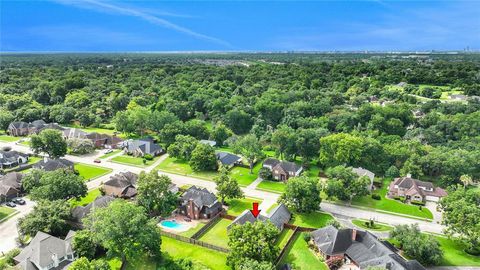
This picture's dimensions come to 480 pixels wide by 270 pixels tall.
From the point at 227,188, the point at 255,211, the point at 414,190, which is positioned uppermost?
the point at 227,188

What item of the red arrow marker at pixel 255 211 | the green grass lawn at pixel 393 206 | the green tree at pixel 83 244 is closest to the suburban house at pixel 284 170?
the green grass lawn at pixel 393 206

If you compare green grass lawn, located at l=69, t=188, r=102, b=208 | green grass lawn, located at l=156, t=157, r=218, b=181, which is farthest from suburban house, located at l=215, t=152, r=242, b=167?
green grass lawn, located at l=69, t=188, r=102, b=208

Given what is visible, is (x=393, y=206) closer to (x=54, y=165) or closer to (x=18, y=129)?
(x=54, y=165)

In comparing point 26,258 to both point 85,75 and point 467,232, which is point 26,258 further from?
point 85,75

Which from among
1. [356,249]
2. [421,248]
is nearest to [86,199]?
[356,249]

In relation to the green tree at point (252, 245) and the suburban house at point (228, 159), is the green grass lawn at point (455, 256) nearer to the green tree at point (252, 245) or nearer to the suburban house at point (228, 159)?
the green tree at point (252, 245)

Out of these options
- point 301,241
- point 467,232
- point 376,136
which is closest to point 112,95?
point 376,136
